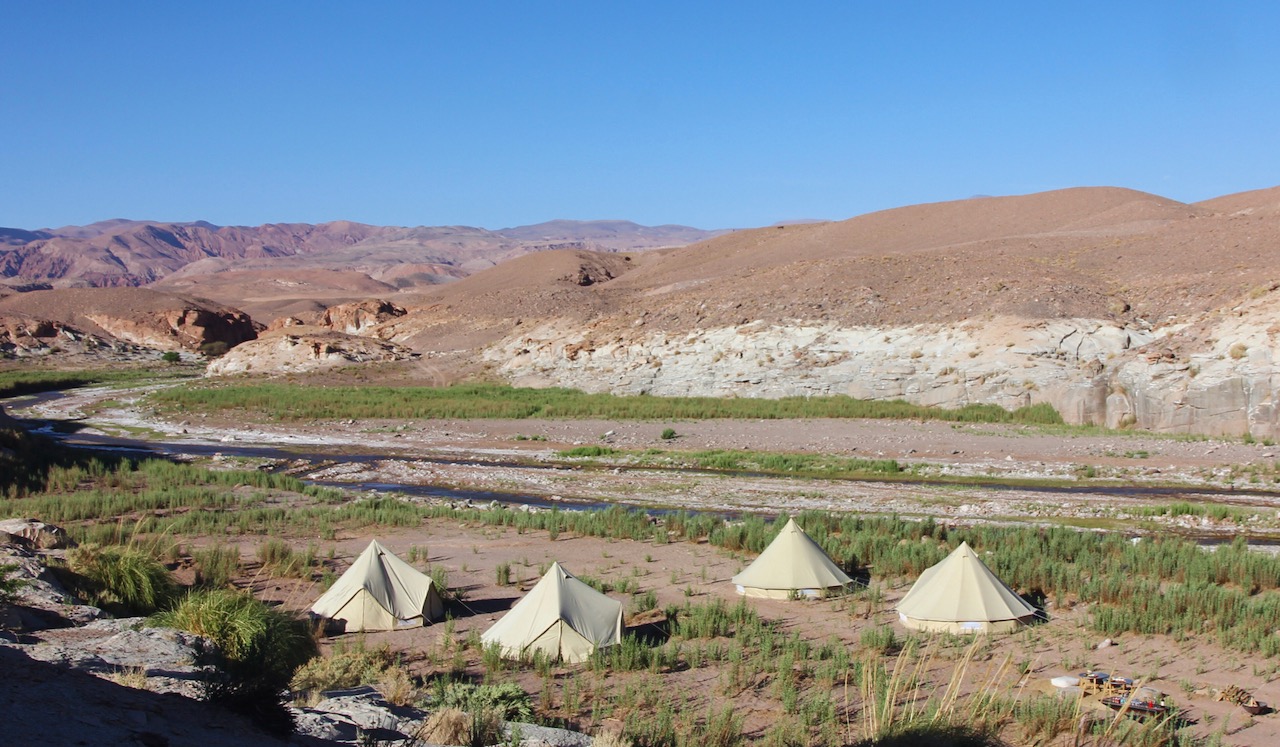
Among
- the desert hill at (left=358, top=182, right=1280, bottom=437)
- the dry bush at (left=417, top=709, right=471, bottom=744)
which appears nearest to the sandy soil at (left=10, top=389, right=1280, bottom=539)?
the desert hill at (left=358, top=182, right=1280, bottom=437)

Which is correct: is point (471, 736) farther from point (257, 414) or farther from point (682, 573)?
point (257, 414)

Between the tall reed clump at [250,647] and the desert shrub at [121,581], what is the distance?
166cm

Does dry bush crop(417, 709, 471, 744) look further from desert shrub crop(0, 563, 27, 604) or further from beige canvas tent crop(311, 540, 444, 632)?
beige canvas tent crop(311, 540, 444, 632)

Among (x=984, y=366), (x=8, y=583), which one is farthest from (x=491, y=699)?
(x=984, y=366)

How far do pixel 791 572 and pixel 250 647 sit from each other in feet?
28.7

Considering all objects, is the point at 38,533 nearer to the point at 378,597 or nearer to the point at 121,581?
the point at 121,581

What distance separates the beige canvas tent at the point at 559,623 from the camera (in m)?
12.9

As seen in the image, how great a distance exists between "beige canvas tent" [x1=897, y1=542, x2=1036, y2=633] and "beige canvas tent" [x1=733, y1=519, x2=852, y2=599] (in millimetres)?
1752

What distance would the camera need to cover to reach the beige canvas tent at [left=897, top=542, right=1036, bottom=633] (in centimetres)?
1418

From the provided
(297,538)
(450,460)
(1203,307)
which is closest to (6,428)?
(450,460)

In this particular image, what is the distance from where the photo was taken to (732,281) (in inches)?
2408

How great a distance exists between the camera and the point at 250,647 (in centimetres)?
984

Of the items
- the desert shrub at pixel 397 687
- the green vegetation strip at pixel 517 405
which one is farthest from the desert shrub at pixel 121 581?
the green vegetation strip at pixel 517 405

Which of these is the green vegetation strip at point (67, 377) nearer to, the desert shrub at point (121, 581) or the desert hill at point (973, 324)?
the desert hill at point (973, 324)
